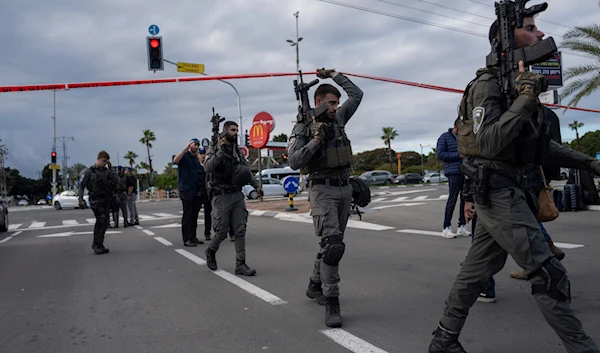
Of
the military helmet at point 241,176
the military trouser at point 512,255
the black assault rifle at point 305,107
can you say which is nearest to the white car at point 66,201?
the military helmet at point 241,176

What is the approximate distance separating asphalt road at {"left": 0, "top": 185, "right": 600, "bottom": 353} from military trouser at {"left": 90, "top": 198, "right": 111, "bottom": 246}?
1.30 ft

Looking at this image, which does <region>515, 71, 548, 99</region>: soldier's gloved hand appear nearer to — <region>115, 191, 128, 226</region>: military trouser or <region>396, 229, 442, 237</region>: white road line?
<region>396, 229, 442, 237</region>: white road line

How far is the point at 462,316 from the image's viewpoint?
9.93 ft

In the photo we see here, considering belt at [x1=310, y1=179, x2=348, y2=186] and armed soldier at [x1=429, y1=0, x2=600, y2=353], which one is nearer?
armed soldier at [x1=429, y1=0, x2=600, y2=353]

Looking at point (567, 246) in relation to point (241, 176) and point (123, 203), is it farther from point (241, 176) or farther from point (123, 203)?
point (123, 203)

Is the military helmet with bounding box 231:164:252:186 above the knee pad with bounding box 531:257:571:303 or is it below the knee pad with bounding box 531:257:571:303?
above

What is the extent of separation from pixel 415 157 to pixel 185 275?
9098 cm

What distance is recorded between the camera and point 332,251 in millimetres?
3922

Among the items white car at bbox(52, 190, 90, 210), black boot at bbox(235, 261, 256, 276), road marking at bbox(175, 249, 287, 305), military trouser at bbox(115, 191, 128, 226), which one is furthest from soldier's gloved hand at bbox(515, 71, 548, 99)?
white car at bbox(52, 190, 90, 210)

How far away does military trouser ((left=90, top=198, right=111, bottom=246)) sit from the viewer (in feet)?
27.9

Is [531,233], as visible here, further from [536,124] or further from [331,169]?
[331,169]

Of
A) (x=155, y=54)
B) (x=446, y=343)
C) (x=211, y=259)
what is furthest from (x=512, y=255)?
(x=155, y=54)

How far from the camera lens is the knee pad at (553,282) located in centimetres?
254

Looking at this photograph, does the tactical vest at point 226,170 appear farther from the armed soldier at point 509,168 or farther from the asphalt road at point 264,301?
the armed soldier at point 509,168
